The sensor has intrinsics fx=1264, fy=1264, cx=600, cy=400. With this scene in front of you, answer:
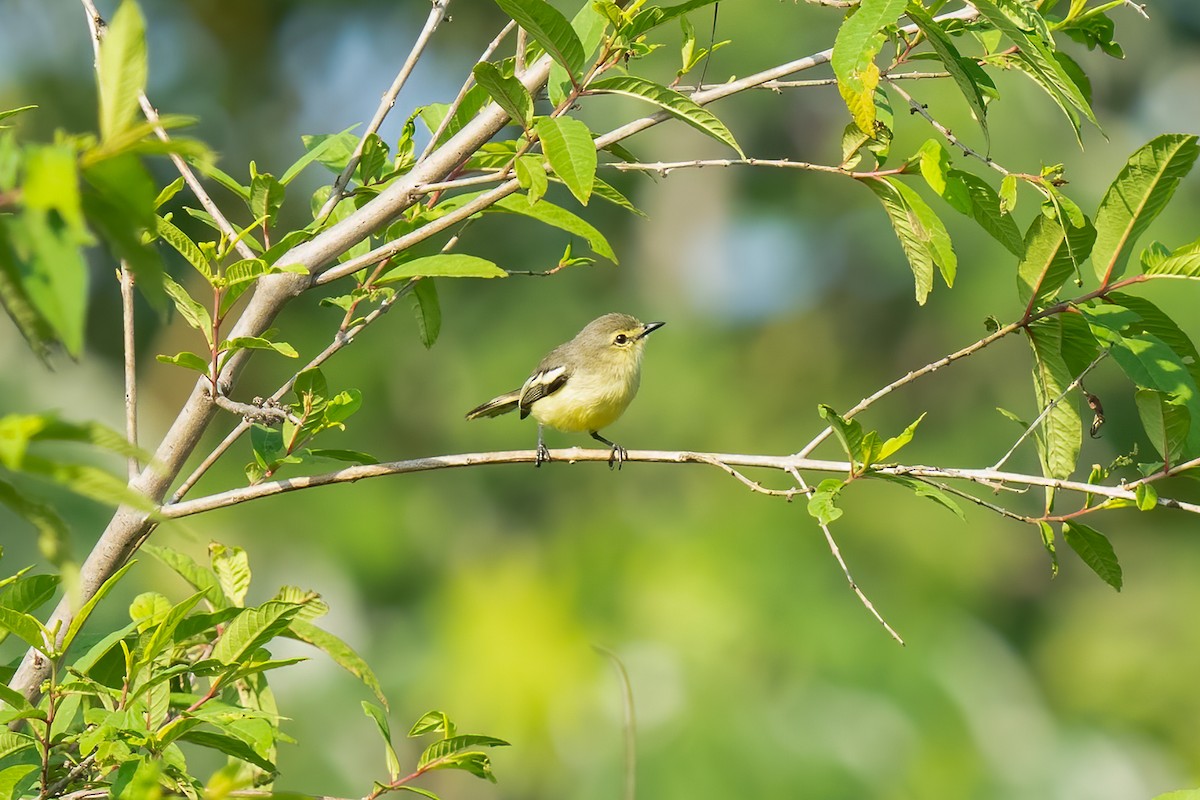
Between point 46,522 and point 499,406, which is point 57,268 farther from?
point 499,406

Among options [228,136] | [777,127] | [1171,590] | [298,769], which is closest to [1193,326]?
[1171,590]

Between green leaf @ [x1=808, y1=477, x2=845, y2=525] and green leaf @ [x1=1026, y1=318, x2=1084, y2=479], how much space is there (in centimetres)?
56

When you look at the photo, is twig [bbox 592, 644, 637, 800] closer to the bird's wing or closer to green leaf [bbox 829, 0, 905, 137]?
green leaf [bbox 829, 0, 905, 137]

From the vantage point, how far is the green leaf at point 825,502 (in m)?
2.43

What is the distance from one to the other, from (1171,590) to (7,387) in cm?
1635

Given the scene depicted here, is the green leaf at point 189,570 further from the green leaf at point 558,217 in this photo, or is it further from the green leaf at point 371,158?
the green leaf at point 558,217

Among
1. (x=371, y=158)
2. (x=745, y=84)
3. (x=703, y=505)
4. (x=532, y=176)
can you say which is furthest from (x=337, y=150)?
(x=703, y=505)

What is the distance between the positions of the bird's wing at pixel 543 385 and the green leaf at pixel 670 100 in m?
3.66

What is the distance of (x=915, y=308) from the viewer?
20562 mm

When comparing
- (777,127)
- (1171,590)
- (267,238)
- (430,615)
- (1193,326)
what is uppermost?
(267,238)

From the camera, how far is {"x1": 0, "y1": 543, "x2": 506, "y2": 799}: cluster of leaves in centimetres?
201

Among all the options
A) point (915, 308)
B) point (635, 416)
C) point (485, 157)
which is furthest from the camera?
point (915, 308)

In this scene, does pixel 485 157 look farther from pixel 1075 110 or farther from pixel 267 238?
pixel 1075 110

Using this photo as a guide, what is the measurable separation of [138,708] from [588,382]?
3865mm
